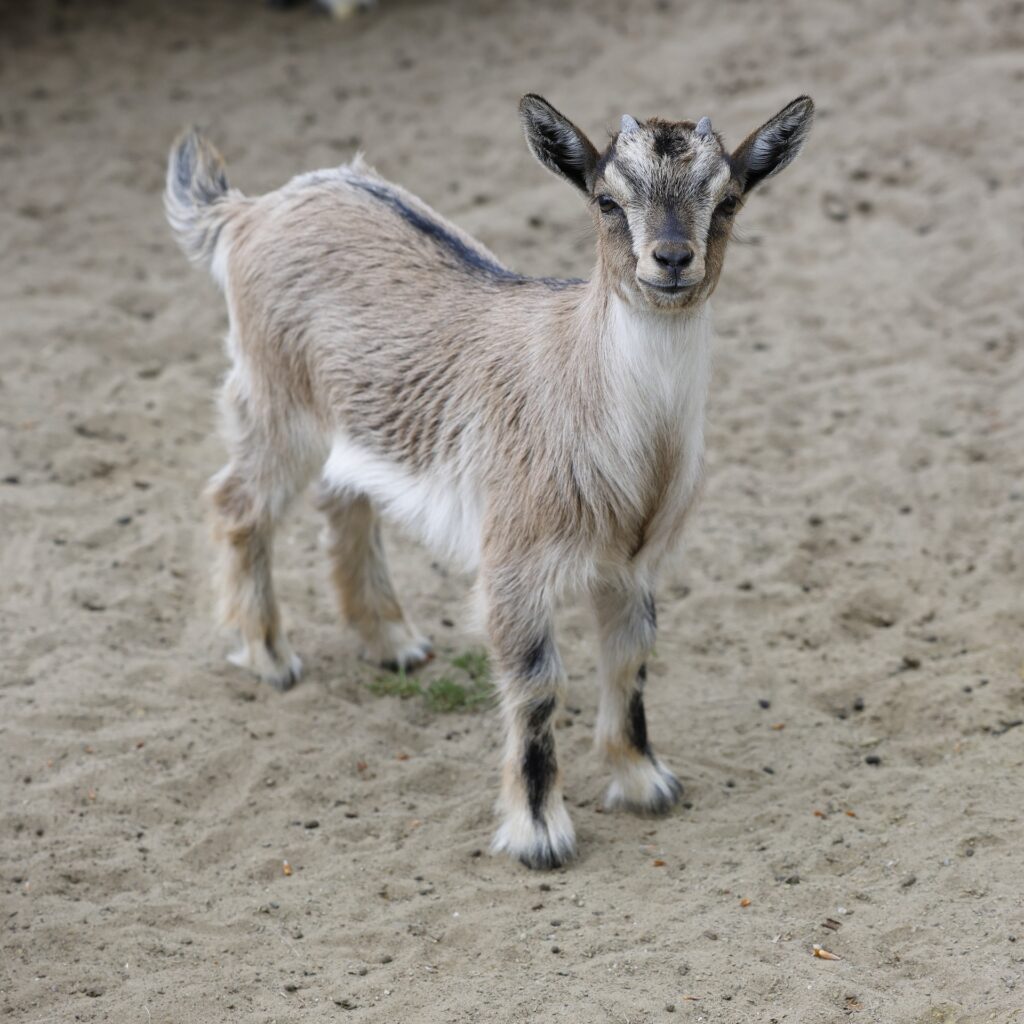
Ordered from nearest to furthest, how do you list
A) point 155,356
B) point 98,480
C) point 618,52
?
point 98,480 < point 155,356 < point 618,52

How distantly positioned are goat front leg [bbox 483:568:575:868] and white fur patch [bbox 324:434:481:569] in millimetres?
321

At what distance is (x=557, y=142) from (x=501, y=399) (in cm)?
98

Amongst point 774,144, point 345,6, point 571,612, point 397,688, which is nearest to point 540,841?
point 397,688

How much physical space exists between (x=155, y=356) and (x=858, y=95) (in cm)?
542

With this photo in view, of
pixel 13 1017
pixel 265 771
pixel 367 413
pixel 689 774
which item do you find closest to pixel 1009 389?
pixel 689 774

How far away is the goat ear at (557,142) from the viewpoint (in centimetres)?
485

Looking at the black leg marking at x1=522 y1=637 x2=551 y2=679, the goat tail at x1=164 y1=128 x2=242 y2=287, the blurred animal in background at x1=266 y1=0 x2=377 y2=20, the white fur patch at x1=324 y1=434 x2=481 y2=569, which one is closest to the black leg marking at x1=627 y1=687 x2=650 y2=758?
the black leg marking at x1=522 y1=637 x2=551 y2=679

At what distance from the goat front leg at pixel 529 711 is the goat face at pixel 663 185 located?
1.15 m

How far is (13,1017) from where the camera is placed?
447 centimetres

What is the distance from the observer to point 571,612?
6.98m

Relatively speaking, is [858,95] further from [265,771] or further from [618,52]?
[265,771]

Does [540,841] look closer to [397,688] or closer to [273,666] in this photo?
[397,688]

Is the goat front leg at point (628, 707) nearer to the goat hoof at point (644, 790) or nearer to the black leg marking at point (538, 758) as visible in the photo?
the goat hoof at point (644, 790)

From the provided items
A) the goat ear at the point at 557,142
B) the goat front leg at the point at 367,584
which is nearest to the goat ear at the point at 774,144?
the goat ear at the point at 557,142
